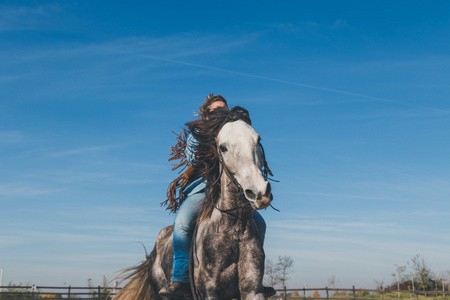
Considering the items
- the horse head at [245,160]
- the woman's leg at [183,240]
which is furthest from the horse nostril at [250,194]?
the woman's leg at [183,240]

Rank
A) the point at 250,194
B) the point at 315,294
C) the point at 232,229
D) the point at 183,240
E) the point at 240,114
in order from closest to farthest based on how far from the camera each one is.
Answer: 1. the point at 250,194
2. the point at 232,229
3. the point at 240,114
4. the point at 183,240
5. the point at 315,294

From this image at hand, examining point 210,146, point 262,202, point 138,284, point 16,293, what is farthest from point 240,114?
point 16,293

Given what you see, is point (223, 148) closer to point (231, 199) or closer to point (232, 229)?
point (231, 199)

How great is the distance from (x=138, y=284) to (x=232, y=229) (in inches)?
116

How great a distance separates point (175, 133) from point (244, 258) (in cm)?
224

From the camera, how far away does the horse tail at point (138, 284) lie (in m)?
6.72

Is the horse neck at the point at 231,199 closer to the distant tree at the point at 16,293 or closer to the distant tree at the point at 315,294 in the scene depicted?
the distant tree at the point at 16,293

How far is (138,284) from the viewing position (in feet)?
22.8

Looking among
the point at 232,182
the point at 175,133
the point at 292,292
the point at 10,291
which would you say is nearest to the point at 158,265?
the point at 175,133

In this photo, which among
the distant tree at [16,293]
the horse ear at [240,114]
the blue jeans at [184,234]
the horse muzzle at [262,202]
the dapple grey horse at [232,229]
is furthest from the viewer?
the distant tree at [16,293]

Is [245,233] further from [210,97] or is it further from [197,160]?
[210,97]

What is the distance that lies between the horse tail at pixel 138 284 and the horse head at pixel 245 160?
9.29 ft

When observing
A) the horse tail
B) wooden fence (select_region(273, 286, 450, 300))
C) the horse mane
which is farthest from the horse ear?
wooden fence (select_region(273, 286, 450, 300))

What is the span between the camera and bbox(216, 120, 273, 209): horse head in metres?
4.12
